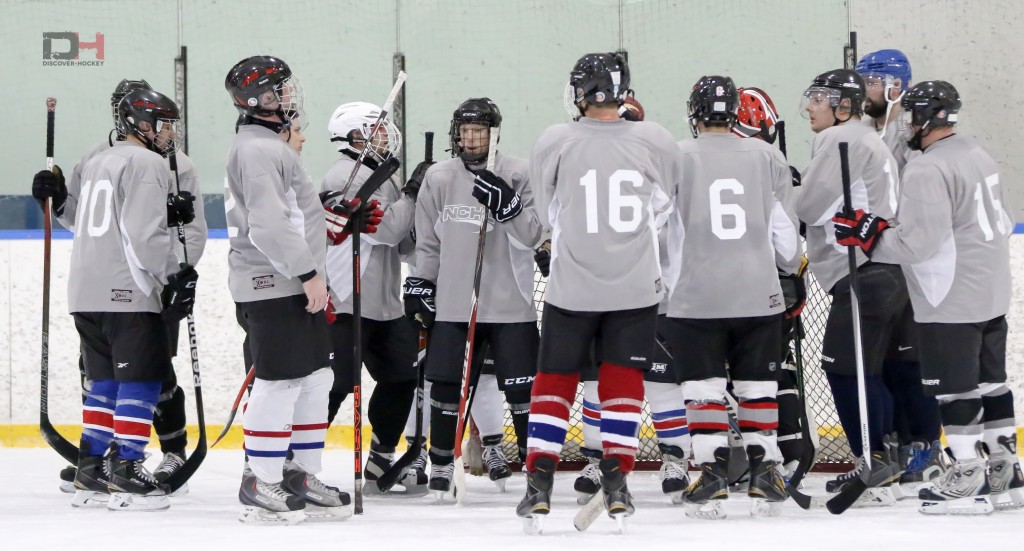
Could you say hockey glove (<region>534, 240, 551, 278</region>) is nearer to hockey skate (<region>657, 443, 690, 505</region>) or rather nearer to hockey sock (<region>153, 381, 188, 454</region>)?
hockey skate (<region>657, 443, 690, 505</region>)

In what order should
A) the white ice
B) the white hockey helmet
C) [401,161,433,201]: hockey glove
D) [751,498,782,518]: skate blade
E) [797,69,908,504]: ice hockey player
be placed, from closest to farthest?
the white ice
[751,498,782,518]: skate blade
[797,69,908,504]: ice hockey player
the white hockey helmet
[401,161,433,201]: hockey glove

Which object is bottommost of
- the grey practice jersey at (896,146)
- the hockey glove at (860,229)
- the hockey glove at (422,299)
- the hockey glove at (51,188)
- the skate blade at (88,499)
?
the skate blade at (88,499)

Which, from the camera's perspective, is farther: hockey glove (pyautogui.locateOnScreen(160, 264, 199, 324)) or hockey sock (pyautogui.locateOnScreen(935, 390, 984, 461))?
hockey glove (pyautogui.locateOnScreen(160, 264, 199, 324))

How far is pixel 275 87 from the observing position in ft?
11.2

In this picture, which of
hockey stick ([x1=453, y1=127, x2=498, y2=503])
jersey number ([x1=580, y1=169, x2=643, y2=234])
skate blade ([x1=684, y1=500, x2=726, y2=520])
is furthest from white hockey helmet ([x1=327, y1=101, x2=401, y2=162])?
skate blade ([x1=684, y1=500, x2=726, y2=520])

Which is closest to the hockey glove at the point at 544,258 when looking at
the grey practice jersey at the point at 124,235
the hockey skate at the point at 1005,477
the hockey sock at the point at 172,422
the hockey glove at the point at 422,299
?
the hockey glove at the point at 422,299

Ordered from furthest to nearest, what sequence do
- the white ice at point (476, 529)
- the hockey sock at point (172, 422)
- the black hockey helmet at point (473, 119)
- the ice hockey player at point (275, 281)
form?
the hockey sock at point (172, 422), the black hockey helmet at point (473, 119), the ice hockey player at point (275, 281), the white ice at point (476, 529)

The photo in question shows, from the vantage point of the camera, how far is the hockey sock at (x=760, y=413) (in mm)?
3445

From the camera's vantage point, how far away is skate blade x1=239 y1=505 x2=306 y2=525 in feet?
11.0

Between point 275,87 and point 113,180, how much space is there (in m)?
0.66

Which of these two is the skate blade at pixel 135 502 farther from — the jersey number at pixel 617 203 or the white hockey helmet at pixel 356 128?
the jersey number at pixel 617 203

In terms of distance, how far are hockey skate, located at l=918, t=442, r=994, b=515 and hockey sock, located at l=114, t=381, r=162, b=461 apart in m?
2.24

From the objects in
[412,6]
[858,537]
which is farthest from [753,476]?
[412,6]

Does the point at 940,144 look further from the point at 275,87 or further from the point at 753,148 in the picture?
the point at 275,87
